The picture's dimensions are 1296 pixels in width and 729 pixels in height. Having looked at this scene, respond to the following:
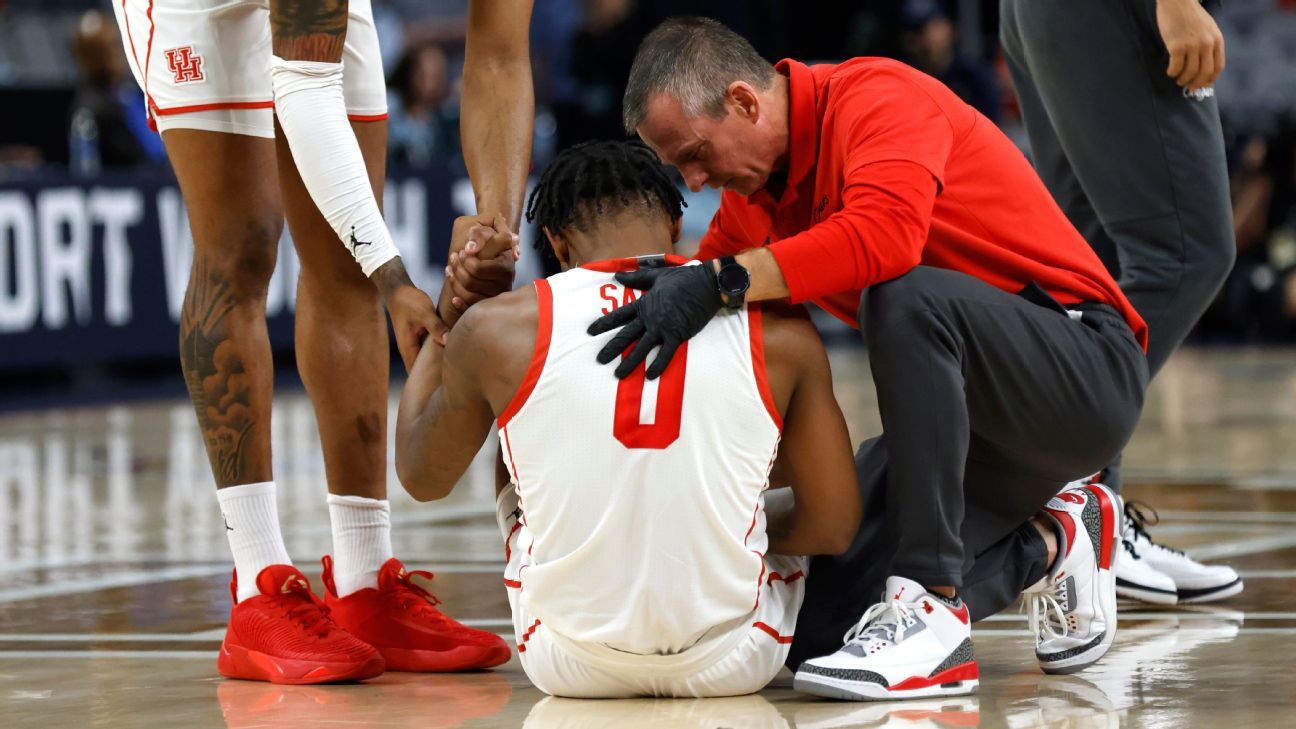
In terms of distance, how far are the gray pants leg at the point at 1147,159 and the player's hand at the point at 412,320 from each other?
5.29 ft

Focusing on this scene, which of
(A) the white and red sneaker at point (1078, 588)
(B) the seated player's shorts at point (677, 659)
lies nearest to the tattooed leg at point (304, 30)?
(B) the seated player's shorts at point (677, 659)

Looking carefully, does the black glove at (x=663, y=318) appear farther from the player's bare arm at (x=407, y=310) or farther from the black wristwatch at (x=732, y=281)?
the player's bare arm at (x=407, y=310)

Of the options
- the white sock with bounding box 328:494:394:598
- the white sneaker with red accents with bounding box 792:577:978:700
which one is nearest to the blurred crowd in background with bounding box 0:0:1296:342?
the white sock with bounding box 328:494:394:598

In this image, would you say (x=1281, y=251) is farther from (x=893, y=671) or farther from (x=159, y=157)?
(x=893, y=671)

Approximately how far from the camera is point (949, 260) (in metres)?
3.27

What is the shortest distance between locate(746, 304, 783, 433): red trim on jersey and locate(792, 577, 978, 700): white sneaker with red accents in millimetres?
358

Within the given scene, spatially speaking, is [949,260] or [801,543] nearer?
[801,543]

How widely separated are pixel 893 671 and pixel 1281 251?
9.55 m

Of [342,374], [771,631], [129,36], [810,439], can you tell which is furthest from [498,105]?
[771,631]

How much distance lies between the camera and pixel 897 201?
303 cm

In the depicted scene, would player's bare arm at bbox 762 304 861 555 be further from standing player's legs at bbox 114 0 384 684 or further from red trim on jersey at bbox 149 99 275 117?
red trim on jersey at bbox 149 99 275 117

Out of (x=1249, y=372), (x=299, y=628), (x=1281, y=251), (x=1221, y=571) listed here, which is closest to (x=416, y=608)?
(x=299, y=628)

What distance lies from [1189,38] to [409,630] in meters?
1.94

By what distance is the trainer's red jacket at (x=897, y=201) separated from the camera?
302 cm
